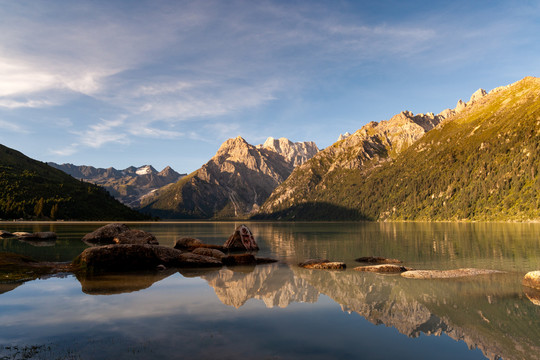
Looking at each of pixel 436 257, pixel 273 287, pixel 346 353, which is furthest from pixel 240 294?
pixel 436 257

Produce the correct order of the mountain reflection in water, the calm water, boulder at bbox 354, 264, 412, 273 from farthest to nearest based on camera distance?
boulder at bbox 354, 264, 412, 273, the mountain reflection in water, the calm water

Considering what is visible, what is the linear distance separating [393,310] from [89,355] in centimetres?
1387

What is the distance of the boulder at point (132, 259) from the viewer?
31031 millimetres

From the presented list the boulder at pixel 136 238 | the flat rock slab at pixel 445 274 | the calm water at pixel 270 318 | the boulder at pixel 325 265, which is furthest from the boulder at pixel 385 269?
the boulder at pixel 136 238

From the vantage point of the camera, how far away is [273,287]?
23719 millimetres

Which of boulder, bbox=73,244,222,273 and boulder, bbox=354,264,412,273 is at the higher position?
boulder, bbox=73,244,222,273

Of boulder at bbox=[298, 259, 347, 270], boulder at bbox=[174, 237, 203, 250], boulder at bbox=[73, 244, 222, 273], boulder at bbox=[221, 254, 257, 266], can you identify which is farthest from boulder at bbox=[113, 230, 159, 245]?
boulder at bbox=[298, 259, 347, 270]

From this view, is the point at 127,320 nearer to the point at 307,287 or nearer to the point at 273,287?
the point at 273,287

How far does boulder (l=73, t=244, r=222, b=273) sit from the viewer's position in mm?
31031

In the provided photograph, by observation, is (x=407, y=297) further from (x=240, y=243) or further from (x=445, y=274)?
(x=240, y=243)

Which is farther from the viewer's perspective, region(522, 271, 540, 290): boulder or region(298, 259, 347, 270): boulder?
region(298, 259, 347, 270): boulder

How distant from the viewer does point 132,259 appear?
32688mm

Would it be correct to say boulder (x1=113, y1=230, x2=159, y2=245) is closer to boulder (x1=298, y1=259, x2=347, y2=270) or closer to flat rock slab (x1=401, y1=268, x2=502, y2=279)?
boulder (x1=298, y1=259, x2=347, y2=270)

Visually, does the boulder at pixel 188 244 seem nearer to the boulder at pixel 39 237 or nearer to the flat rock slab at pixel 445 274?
the flat rock slab at pixel 445 274
